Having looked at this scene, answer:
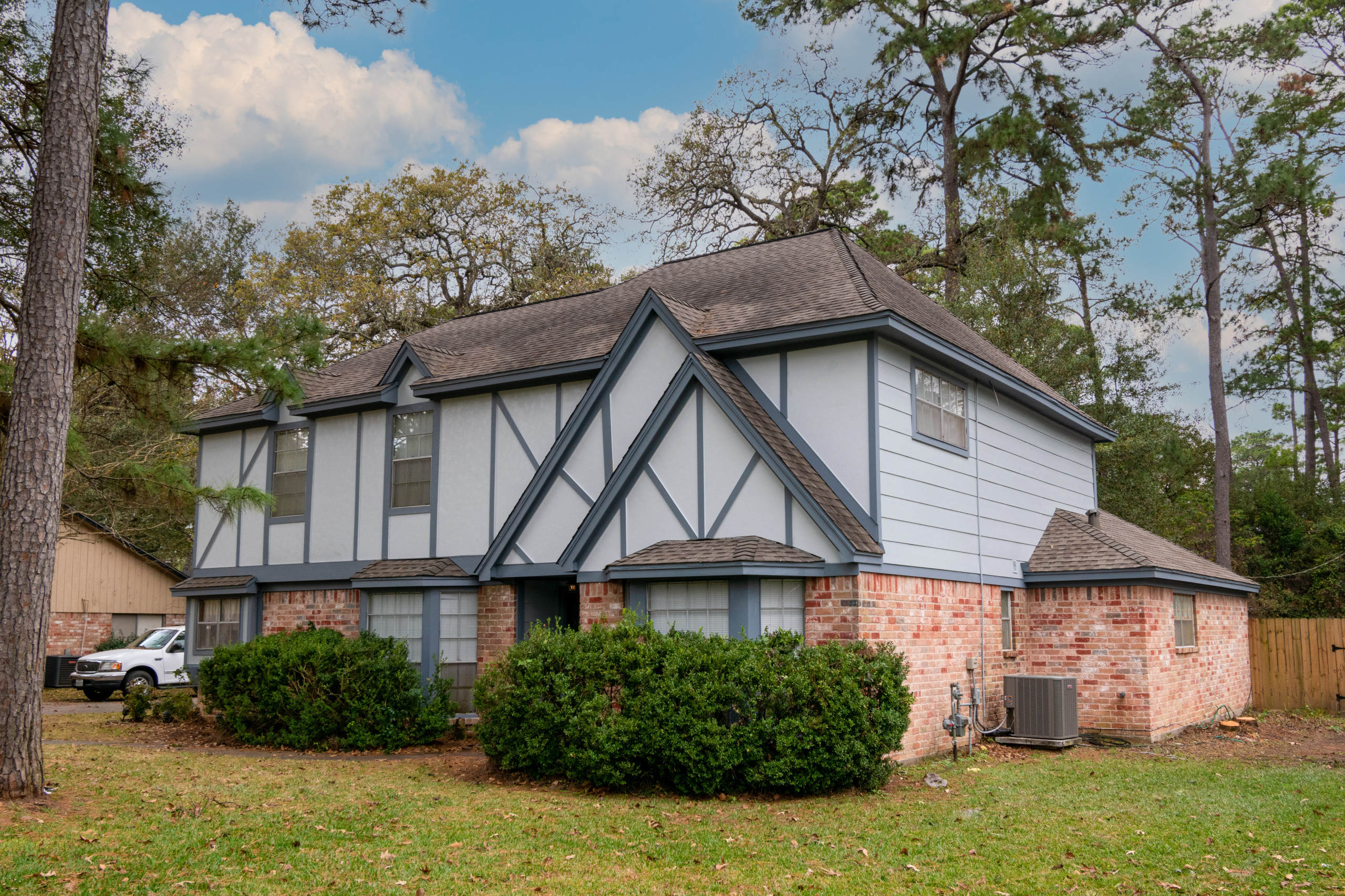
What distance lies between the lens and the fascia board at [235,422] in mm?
18016

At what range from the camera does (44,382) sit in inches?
359

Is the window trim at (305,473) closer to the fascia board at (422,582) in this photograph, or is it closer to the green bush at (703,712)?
the fascia board at (422,582)

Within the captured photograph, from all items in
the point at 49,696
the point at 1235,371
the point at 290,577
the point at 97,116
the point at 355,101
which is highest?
the point at 355,101

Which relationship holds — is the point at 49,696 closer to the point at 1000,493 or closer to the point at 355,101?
the point at 355,101

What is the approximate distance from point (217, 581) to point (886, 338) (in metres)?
12.6

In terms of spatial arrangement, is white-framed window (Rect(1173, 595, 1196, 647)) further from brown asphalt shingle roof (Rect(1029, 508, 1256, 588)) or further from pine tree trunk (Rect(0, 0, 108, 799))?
pine tree trunk (Rect(0, 0, 108, 799))

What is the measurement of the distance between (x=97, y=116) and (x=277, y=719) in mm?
8142

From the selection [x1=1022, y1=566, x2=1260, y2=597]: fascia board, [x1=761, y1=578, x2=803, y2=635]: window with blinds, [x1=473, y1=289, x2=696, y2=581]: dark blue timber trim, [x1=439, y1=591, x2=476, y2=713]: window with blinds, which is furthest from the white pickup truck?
[x1=1022, y1=566, x2=1260, y2=597]: fascia board

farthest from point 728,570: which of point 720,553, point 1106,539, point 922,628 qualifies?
point 1106,539

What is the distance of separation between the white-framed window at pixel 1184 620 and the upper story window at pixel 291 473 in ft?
46.7

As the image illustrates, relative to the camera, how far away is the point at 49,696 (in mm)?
23719

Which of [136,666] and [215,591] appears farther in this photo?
[136,666]

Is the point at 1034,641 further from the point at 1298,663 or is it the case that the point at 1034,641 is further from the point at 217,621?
the point at 217,621

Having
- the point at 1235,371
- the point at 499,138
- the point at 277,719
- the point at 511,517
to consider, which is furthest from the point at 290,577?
the point at 1235,371
